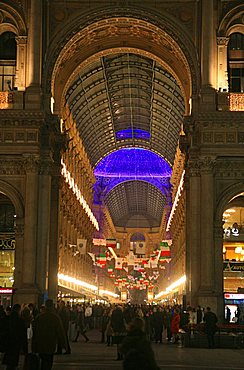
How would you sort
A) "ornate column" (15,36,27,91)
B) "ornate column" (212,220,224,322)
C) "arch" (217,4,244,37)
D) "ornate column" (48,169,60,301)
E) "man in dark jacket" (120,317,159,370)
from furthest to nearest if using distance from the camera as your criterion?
1. "ornate column" (48,169,60,301)
2. "arch" (217,4,244,37)
3. "ornate column" (15,36,27,91)
4. "ornate column" (212,220,224,322)
5. "man in dark jacket" (120,317,159,370)

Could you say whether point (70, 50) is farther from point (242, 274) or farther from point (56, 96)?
point (242, 274)

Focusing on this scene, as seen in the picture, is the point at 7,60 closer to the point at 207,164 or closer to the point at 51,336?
the point at 207,164

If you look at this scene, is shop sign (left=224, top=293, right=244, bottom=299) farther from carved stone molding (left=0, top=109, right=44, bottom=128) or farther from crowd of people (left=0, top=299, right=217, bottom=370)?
carved stone molding (left=0, top=109, right=44, bottom=128)

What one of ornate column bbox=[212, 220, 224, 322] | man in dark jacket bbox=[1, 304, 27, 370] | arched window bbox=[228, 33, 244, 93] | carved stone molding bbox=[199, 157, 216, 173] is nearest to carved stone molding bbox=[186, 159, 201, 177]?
carved stone molding bbox=[199, 157, 216, 173]

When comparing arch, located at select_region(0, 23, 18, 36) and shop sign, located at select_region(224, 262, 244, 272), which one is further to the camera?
shop sign, located at select_region(224, 262, 244, 272)

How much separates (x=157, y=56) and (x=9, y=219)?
551 inches

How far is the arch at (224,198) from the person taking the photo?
134ft

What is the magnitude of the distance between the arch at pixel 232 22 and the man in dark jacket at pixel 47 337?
100ft

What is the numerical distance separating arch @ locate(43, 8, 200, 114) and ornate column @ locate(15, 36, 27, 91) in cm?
127

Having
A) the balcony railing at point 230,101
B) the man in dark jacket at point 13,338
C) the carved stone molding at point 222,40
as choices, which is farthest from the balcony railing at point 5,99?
the man in dark jacket at point 13,338

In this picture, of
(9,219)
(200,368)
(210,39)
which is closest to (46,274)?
(9,219)

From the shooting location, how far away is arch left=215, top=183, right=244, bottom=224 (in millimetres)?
40875

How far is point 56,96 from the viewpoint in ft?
154

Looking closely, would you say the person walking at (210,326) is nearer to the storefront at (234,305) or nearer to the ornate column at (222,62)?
the storefront at (234,305)
